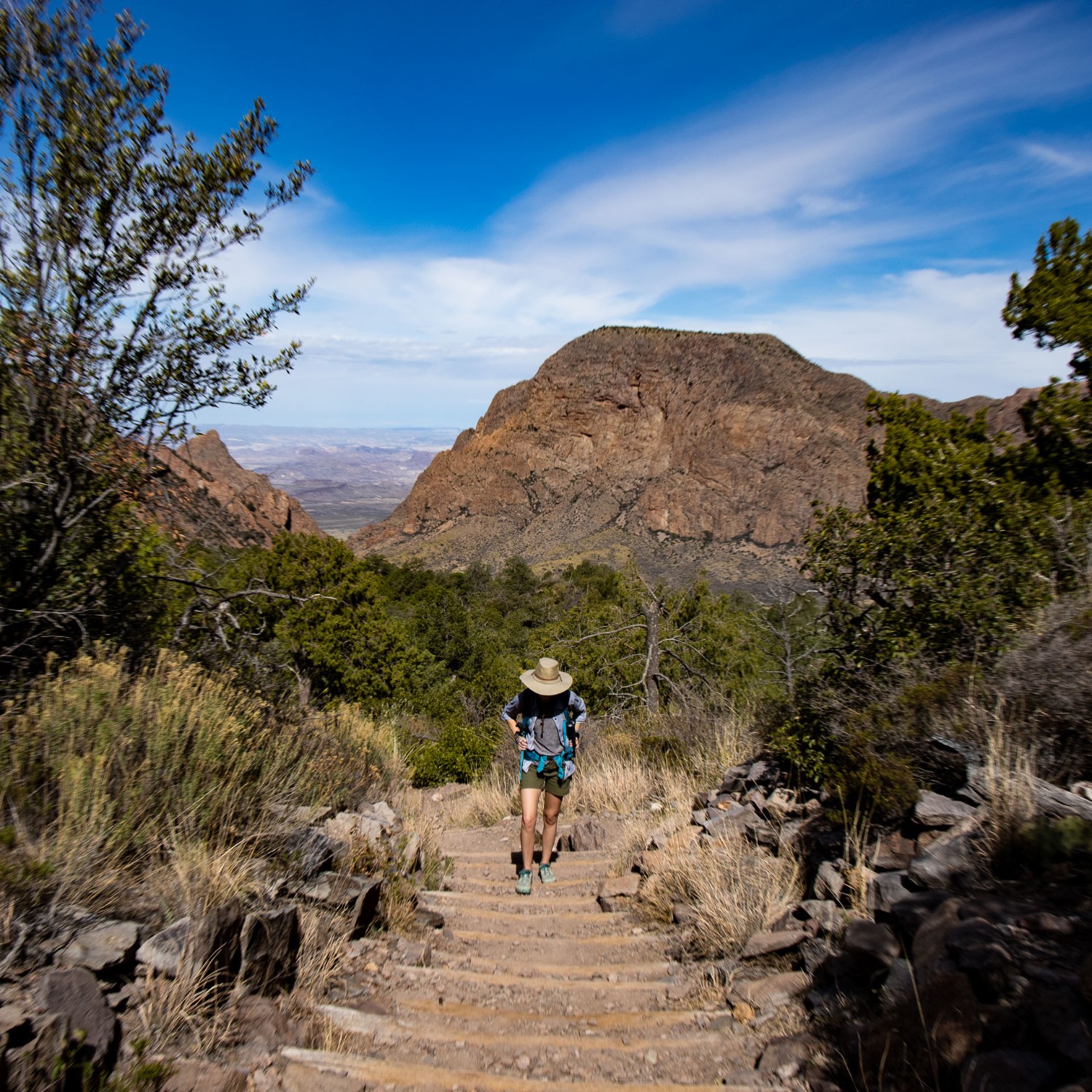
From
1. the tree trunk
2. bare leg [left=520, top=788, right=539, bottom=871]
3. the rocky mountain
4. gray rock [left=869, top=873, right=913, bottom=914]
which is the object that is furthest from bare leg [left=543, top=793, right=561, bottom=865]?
the rocky mountain

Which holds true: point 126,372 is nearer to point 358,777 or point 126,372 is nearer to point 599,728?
point 358,777

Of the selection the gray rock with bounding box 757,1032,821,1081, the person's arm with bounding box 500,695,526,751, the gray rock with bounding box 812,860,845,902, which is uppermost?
the person's arm with bounding box 500,695,526,751

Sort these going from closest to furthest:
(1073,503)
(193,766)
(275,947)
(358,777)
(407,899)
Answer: (275,947) < (193,766) < (407,899) < (358,777) < (1073,503)

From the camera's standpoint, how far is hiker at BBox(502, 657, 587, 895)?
5.61m

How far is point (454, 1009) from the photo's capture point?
3.42 metres

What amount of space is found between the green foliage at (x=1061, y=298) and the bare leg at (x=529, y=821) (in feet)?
41.3

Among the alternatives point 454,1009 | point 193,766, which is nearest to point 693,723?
point 454,1009

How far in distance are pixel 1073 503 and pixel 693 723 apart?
5.39 metres

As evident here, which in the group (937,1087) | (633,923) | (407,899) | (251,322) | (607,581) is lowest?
(607,581)

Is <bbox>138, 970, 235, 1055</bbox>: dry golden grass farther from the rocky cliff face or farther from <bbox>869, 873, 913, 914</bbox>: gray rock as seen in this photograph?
the rocky cliff face

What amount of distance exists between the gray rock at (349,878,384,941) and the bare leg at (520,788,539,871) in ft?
5.01

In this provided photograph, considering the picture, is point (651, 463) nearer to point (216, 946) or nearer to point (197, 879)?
point (197, 879)

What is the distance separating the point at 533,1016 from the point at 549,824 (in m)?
2.34

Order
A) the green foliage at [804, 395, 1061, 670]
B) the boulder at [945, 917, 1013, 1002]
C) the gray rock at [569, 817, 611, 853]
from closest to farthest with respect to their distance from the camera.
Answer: the boulder at [945, 917, 1013, 1002] < the green foliage at [804, 395, 1061, 670] < the gray rock at [569, 817, 611, 853]
